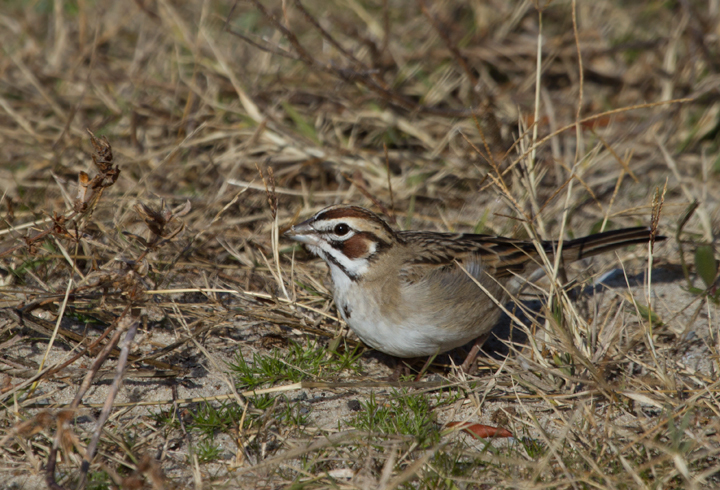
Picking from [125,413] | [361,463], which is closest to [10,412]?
[125,413]

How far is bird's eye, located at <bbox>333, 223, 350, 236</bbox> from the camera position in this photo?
A: 405cm

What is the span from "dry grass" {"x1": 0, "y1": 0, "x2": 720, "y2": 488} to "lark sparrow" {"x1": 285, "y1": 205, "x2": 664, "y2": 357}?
237 millimetres

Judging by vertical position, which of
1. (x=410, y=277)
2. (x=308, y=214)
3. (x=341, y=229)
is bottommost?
(x=308, y=214)

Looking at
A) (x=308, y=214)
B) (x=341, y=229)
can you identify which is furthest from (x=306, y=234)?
(x=308, y=214)

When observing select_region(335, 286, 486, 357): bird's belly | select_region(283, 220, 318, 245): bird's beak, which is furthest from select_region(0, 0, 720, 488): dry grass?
select_region(283, 220, 318, 245): bird's beak

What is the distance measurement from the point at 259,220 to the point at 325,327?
1297 millimetres

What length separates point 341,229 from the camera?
4062 millimetres

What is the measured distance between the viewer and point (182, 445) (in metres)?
3.52

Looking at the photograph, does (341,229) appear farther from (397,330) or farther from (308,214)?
(308,214)

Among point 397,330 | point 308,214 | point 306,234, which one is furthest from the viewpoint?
point 308,214

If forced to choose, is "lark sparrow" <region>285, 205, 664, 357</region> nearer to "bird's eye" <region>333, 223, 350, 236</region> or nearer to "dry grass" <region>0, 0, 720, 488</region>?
"bird's eye" <region>333, 223, 350, 236</region>

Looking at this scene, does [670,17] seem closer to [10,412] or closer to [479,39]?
[479,39]

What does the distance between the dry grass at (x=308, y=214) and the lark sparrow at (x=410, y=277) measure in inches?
9.3

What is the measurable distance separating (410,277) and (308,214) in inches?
64.0
